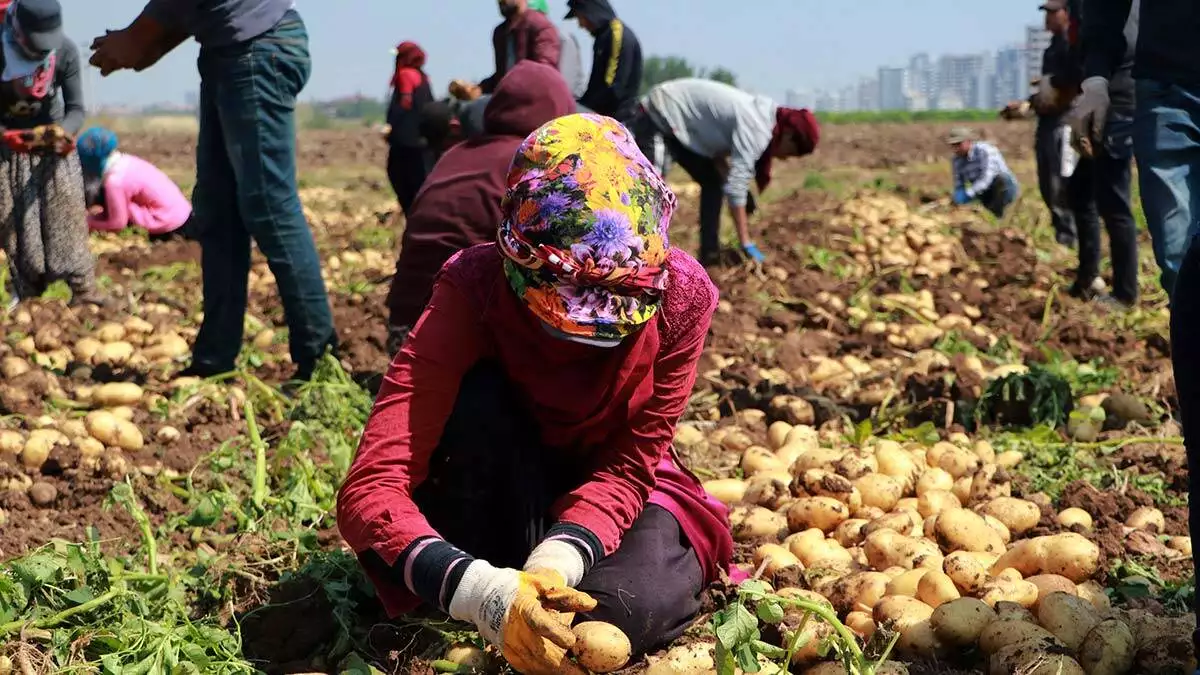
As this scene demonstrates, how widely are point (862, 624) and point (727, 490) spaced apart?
828mm

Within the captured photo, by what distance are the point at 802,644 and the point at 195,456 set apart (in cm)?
203

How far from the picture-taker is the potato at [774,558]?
2.52 meters

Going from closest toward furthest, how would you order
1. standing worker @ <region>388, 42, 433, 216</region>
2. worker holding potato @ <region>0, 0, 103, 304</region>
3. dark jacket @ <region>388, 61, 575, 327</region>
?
dark jacket @ <region>388, 61, 575, 327</region> → worker holding potato @ <region>0, 0, 103, 304</region> → standing worker @ <region>388, 42, 433, 216</region>

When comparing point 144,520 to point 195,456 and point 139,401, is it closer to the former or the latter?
point 195,456

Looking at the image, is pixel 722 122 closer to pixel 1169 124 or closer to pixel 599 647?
pixel 1169 124

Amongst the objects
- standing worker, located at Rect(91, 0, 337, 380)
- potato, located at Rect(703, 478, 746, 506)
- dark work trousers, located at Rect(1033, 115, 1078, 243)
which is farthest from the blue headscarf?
dark work trousers, located at Rect(1033, 115, 1078, 243)

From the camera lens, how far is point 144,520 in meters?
2.55

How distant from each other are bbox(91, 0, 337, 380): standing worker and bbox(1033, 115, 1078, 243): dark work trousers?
4100 mm

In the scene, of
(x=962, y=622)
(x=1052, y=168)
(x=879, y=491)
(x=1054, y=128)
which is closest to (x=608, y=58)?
(x=1054, y=128)

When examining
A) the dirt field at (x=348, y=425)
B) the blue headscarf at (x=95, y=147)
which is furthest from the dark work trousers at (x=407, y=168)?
the blue headscarf at (x=95, y=147)

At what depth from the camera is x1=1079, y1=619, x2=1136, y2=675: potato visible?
199 cm

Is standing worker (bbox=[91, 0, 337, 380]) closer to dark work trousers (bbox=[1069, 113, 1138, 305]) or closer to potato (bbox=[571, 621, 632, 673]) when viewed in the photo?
potato (bbox=[571, 621, 632, 673])

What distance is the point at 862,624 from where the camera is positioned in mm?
2254

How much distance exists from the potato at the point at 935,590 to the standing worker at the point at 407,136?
16.5 ft
